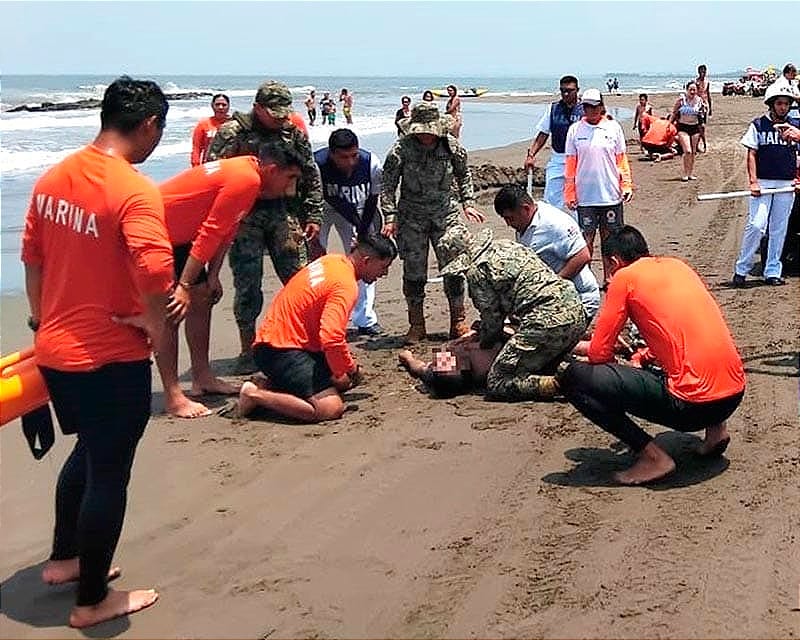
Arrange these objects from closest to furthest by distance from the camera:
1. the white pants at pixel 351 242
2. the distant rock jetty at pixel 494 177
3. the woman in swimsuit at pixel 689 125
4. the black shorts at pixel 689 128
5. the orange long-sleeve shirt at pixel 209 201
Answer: the orange long-sleeve shirt at pixel 209 201
the white pants at pixel 351 242
the distant rock jetty at pixel 494 177
the woman in swimsuit at pixel 689 125
the black shorts at pixel 689 128

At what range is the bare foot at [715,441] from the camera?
4.73 metres

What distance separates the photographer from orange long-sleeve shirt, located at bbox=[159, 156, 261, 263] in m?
5.28

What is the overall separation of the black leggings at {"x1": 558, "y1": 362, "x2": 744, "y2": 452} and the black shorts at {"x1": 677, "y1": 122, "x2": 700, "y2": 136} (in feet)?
45.5

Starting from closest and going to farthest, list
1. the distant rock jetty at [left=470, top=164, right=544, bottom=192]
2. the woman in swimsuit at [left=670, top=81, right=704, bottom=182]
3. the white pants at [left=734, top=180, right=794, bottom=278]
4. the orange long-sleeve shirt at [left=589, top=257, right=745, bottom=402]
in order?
the orange long-sleeve shirt at [left=589, top=257, right=745, bottom=402] → the white pants at [left=734, top=180, right=794, bottom=278] → the distant rock jetty at [left=470, top=164, right=544, bottom=192] → the woman in swimsuit at [left=670, top=81, right=704, bottom=182]

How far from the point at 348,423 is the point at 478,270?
118 cm

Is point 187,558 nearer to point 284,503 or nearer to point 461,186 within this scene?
point 284,503

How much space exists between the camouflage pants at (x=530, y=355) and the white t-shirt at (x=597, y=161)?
2983mm

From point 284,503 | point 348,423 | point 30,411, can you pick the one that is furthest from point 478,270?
point 30,411

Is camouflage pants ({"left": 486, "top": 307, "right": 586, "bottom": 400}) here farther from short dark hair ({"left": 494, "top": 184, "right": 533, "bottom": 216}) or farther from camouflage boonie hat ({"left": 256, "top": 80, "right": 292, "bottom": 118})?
camouflage boonie hat ({"left": 256, "top": 80, "right": 292, "bottom": 118})

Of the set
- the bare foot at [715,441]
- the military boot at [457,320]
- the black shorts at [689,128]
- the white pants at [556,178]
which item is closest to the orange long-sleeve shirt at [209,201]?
the military boot at [457,320]

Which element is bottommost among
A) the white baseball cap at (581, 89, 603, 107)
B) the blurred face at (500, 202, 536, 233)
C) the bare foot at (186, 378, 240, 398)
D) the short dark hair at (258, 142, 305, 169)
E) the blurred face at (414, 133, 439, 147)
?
the bare foot at (186, 378, 240, 398)

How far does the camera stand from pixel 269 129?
6.34 metres

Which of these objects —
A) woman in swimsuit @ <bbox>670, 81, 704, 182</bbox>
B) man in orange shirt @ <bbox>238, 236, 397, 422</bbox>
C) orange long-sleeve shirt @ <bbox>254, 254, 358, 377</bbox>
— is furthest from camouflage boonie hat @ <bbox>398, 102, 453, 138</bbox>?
woman in swimsuit @ <bbox>670, 81, 704, 182</bbox>

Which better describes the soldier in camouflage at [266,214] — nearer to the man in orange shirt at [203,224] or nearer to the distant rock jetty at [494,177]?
the man in orange shirt at [203,224]
